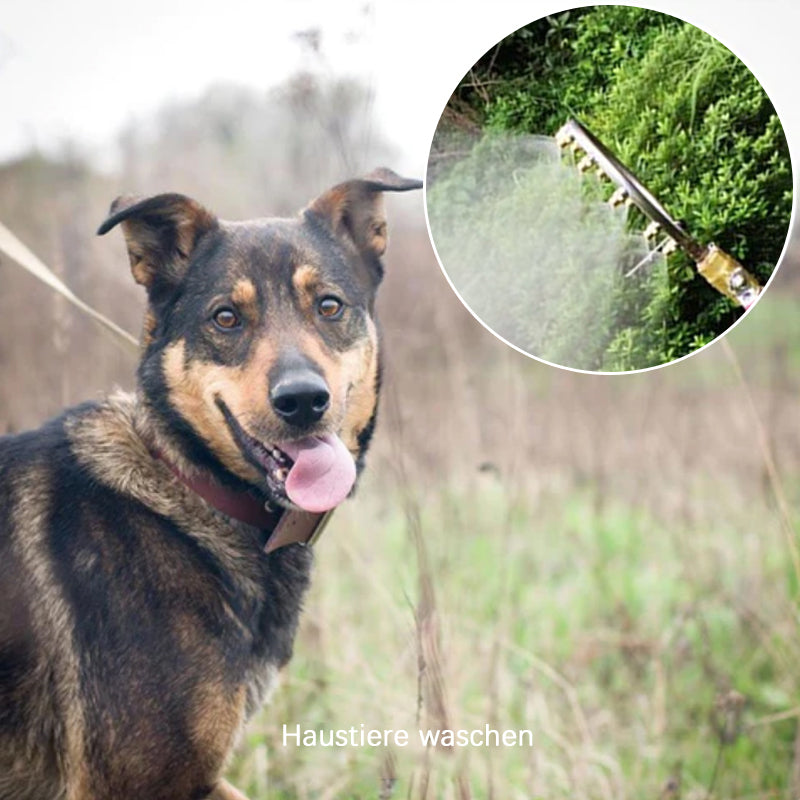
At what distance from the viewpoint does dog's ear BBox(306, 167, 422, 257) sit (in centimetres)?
284

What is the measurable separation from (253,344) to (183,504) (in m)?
0.46

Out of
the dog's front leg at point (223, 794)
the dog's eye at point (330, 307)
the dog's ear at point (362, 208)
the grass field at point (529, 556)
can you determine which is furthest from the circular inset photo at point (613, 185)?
the dog's front leg at point (223, 794)

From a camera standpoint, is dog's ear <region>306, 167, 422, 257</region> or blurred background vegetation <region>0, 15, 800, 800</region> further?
blurred background vegetation <region>0, 15, 800, 800</region>

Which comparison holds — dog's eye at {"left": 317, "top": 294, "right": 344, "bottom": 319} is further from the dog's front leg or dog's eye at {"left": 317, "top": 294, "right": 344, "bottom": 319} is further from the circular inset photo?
the dog's front leg

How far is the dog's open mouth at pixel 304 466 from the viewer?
2607mm

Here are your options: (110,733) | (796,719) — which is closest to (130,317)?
(110,733)

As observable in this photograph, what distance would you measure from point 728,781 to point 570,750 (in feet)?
1.83

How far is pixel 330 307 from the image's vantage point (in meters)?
2.70

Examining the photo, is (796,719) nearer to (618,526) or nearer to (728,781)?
(728,781)

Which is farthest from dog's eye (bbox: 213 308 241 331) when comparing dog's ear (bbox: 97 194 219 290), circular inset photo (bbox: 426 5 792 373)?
circular inset photo (bbox: 426 5 792 373)

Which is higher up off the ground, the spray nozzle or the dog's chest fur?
the spray nozzle

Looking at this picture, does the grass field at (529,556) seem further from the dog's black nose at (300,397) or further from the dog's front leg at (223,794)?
the dog's black nose at (300,397)

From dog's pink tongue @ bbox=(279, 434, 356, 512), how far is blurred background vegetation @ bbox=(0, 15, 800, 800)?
0.35m

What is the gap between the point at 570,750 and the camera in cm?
317
